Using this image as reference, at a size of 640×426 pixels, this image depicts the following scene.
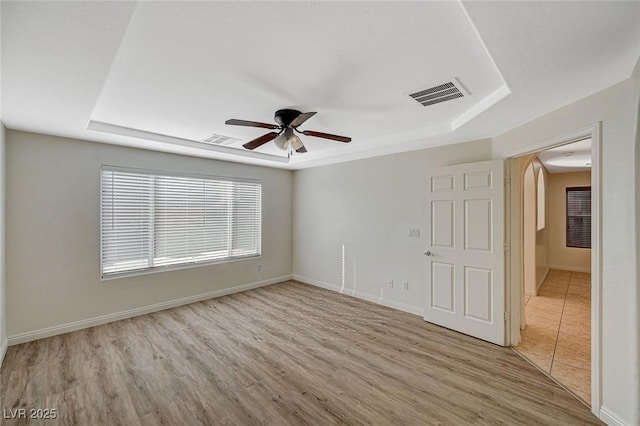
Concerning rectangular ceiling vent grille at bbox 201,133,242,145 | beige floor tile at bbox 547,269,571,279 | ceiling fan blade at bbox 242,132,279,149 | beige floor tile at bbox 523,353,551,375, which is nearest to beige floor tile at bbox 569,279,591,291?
beige floor tile at bbox 547,269,571,279

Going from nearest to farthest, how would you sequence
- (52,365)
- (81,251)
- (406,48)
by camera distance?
(406,48) → (52,365) → (81,251)

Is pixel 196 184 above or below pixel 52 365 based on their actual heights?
above

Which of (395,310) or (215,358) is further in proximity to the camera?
(395,310)

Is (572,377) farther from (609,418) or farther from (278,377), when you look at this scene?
(278,377)

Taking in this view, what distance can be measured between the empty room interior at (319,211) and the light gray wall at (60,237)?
2cm

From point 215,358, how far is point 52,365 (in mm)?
1588

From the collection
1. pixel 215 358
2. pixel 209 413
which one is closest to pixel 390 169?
pixel 215 358

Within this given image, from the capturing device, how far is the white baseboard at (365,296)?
13.7 ft

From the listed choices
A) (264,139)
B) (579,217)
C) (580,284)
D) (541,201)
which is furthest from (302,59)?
(579,217)

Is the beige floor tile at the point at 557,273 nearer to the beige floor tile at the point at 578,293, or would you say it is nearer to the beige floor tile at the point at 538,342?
the beige floor tile at the point at 578,293

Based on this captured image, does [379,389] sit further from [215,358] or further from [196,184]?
[196,184]

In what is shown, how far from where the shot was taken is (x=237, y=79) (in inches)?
89.0

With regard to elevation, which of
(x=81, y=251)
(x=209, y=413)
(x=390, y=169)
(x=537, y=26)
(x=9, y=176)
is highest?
(x=537, y=26)

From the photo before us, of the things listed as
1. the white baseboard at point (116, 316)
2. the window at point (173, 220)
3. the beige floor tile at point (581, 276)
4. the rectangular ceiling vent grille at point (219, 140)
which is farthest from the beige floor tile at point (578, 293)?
the rectangular ceiling vent grille at point (219, 140)
